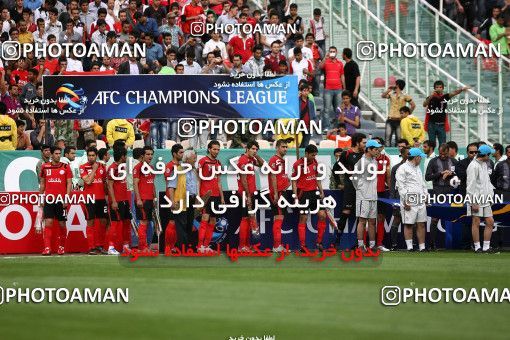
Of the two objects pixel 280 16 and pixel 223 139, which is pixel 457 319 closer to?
pixel 223 139

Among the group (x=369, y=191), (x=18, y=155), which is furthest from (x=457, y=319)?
(x=18, y=155)

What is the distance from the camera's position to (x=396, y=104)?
2669 centimetres

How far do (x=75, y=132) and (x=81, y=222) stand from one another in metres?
1.82

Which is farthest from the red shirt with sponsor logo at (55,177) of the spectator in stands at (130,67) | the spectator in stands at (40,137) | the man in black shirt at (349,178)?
the man in black shirt at (349,178)

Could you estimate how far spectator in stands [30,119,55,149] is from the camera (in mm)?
26453

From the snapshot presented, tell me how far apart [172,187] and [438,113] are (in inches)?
253

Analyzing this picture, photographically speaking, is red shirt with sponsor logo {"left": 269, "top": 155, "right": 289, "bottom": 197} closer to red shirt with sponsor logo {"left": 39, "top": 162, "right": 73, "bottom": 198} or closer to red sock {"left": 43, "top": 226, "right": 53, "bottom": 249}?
red shirt with sponsor logo {"left": 39, "top": 162, "right": 73, "bottom": 198}

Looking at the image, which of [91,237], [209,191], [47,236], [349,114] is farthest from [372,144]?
[47,236]

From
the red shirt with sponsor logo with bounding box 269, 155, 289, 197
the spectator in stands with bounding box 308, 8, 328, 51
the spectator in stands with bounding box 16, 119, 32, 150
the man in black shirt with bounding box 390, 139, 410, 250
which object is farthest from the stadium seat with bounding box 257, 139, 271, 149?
the spectator in stands with bounding box 16, 119, 32, 150

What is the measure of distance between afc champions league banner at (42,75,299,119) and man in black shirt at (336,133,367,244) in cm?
347

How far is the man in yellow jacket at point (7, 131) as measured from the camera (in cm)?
2511

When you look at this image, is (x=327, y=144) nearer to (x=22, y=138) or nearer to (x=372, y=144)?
(x=372, y=144)

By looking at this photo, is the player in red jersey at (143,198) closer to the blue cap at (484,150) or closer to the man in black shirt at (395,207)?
the man in black shirt at (395,207)

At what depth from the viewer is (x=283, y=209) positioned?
82.6 feet
